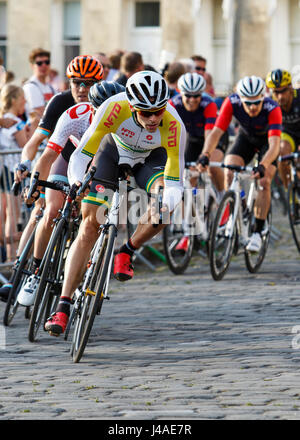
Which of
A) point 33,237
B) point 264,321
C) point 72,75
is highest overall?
point 72,75

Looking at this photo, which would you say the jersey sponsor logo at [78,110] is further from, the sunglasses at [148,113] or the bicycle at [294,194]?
the bicycle at [294,194]

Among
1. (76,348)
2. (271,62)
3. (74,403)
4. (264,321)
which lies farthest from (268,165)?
(271,62)

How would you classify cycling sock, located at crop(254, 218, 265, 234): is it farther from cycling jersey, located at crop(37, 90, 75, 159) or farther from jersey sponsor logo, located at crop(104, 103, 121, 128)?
jersey sponsor logo, located at crop(104, 103, 121, 128)

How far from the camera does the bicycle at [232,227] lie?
10.7m

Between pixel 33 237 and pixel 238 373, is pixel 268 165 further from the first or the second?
pixel 238 373

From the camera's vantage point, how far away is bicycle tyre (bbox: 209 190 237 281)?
1070cm

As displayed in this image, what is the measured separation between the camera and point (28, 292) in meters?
8.08

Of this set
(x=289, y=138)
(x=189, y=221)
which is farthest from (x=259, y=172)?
(x=289, y=138)

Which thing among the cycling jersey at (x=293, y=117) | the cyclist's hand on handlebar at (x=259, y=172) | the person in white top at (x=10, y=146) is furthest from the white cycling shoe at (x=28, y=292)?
the cycling jersey at (x=293, y=117)

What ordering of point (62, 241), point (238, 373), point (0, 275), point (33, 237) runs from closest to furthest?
point (238, 373), point (62, 241), point (33, 237), point (0, 275)

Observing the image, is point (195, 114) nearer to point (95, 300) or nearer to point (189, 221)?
point (189, 221)

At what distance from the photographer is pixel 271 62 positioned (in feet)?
102

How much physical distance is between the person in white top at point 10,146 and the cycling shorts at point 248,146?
7.69ft
